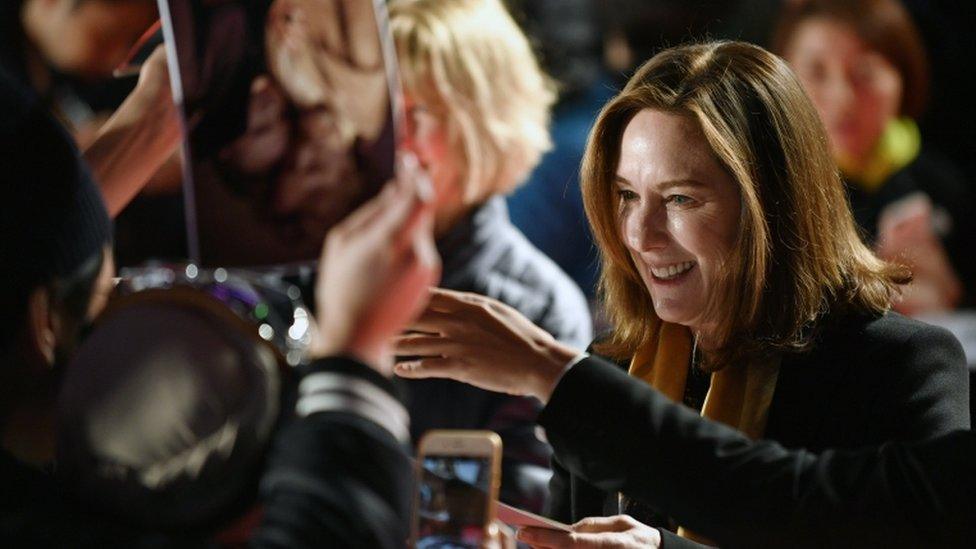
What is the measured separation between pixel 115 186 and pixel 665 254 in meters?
0.60

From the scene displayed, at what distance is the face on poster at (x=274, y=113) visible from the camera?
3.95ft

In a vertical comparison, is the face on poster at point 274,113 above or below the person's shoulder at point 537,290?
above

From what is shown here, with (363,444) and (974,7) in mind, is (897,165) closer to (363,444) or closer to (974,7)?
(974,7)

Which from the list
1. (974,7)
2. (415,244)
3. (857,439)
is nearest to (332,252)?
(415,244)

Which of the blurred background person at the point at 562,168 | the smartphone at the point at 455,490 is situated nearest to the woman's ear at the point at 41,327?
the smartphone at the point at 455,490

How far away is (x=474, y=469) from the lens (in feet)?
3.78

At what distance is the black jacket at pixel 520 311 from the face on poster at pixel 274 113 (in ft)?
2.08

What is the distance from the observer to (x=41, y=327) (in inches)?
45.4

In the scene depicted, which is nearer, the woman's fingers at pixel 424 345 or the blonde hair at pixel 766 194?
the woman's fingers at pixel 424 345

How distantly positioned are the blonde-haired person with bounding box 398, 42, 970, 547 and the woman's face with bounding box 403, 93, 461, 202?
477mm

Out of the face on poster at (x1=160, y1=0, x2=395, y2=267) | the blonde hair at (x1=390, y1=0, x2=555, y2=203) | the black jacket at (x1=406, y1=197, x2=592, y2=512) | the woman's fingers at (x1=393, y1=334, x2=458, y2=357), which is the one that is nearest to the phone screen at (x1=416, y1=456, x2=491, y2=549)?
the woman's fingers at (x1=393, y1=334, x2=458, y2=357)

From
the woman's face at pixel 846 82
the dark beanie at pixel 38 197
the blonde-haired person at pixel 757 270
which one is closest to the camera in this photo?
the dark beanie at pixel 38 197

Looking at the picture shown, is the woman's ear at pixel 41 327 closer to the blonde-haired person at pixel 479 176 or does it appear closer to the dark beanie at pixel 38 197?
the dark beanie at pixel 38 197

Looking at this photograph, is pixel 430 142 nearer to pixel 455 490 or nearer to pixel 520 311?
pixel 520 311
